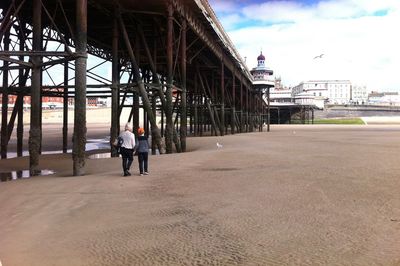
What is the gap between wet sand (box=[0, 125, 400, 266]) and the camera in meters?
6.12

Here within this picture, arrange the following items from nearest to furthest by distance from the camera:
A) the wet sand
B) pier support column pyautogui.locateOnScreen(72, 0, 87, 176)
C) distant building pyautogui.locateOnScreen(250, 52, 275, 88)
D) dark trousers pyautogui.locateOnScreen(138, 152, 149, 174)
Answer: the wet sand → dark trousers pyautogui.locateOnScreen(138, 152, 149, 174) → pier support column pyautogui.locateOnScreen(72, 0, 87, 176) → distant building pyautogui.locateOnScreen(250, 52, 275, 88)

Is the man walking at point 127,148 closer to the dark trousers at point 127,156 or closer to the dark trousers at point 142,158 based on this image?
the dark trousers at point 127,156

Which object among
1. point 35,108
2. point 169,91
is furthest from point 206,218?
point 169,91

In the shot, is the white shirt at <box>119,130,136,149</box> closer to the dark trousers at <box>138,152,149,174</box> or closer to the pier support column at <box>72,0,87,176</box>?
the dark trousers at <box>138,152,149,174</box>

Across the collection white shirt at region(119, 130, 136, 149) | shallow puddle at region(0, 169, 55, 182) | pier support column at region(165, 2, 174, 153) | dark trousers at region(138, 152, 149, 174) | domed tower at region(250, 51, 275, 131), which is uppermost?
domed tower at region(250, 51, 275, 131)

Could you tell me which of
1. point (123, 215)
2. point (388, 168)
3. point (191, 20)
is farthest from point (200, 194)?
point (191, 20)

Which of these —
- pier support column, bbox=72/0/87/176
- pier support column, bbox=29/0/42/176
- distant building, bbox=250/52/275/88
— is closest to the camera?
pier support column, bbox=72/0/87/176

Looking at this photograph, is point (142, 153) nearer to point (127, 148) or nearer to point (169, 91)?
point (127, 148)

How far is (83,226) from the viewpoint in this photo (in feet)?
25.4

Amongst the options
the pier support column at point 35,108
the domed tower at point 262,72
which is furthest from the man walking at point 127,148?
the domed tower at point 262,72

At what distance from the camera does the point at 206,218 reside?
8.09 metres

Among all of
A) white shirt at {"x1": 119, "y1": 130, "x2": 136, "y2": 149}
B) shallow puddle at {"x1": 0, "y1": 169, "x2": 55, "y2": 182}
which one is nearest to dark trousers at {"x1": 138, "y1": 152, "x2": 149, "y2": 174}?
white shirt at {"x1": 119, "y1": 130, "x2": 136, "y2": 149}

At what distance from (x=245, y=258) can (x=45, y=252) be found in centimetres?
262

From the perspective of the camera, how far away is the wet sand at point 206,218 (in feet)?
20.1
